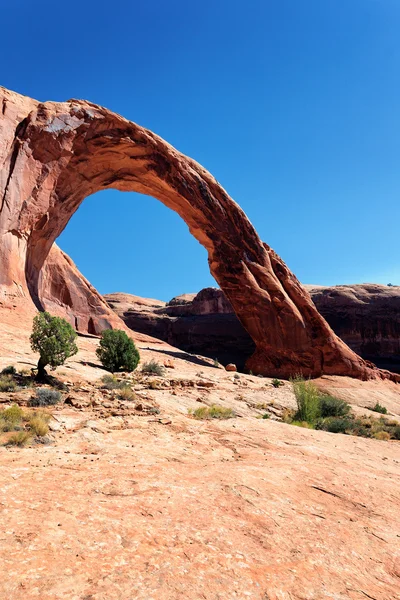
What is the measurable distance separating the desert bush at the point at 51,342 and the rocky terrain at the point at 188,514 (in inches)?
101

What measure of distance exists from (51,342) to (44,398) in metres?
2.97

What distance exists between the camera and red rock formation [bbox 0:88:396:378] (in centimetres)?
2195

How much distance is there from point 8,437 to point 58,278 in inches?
910

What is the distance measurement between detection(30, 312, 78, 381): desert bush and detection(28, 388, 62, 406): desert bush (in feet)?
6.48

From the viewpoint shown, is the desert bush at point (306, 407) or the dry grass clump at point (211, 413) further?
the desert bush at point (306, 407)

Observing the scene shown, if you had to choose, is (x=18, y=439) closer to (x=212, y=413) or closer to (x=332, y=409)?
(x=212, y=413)

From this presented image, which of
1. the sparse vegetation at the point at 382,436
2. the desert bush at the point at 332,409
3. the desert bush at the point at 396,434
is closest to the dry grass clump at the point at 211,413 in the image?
the sparse vegetation at the point at 382,436

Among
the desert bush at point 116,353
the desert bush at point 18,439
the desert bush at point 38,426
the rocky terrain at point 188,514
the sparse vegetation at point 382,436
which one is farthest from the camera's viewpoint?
the desert bush at point 116,353

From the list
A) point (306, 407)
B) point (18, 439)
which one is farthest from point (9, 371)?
point (306, 407)

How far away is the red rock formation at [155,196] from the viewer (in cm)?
2195

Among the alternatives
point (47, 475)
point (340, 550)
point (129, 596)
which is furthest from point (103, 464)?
point (340, 550)

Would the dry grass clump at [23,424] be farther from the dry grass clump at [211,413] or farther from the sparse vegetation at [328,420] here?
the sparse vegetation at [328,420]

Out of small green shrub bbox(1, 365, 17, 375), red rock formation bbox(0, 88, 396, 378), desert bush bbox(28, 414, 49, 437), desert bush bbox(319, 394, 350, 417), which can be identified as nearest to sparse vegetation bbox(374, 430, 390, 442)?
desert bush bbox(319, 394, 350, 417)

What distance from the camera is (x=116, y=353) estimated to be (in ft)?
50.1
